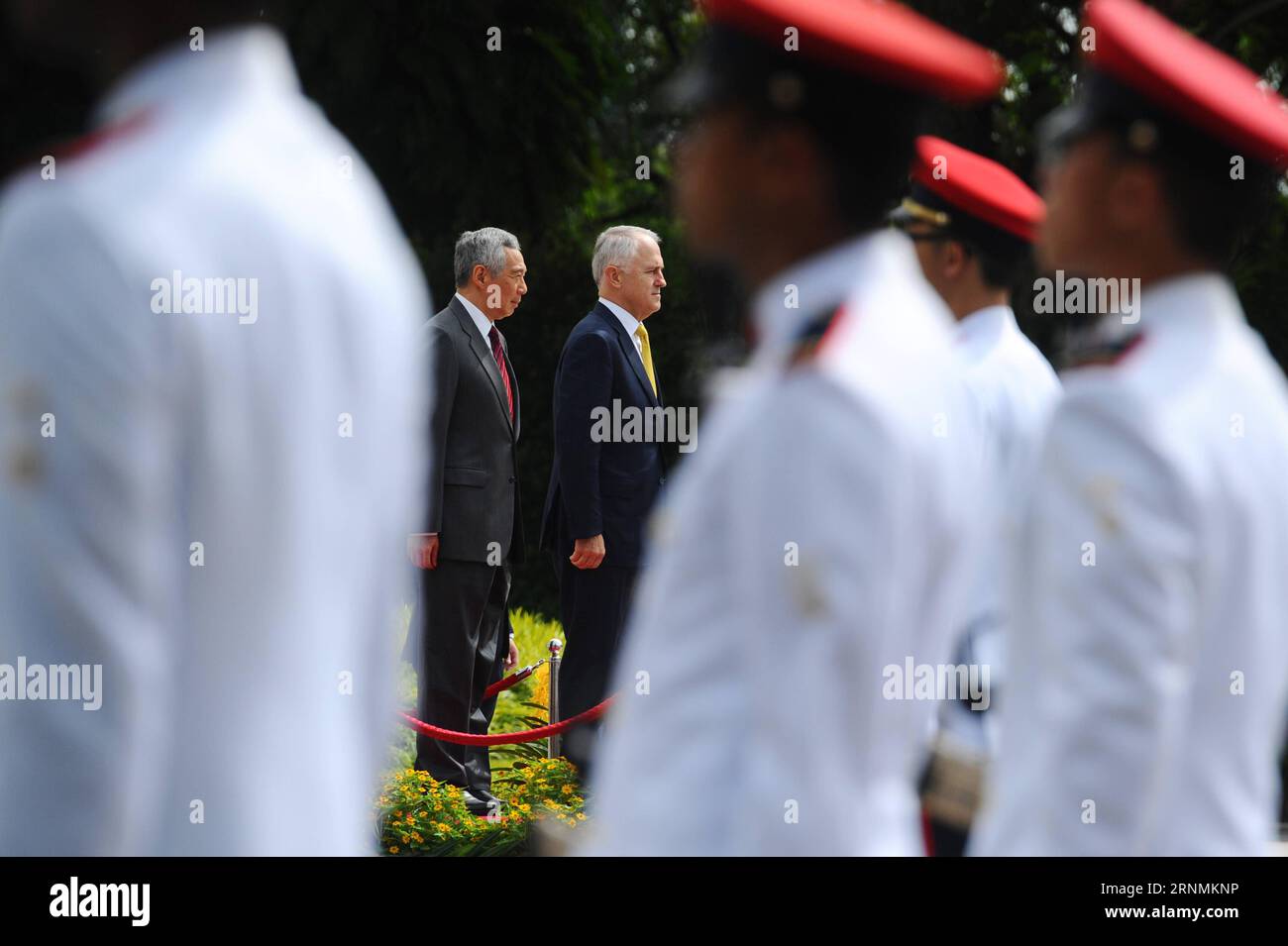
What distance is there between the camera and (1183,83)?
255cm

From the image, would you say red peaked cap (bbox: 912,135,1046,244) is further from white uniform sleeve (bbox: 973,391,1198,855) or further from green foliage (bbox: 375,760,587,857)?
green foliage (bbox: 375,760,587,857)

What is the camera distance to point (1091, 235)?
253 cm

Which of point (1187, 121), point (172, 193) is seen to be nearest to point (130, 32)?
point (172, 193)

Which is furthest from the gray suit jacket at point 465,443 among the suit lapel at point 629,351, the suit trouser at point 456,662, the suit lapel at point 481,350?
the suit lapel at point 629,351

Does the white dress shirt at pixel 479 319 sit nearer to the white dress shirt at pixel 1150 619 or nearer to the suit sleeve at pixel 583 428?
the suit sleeve at pixel 583 428

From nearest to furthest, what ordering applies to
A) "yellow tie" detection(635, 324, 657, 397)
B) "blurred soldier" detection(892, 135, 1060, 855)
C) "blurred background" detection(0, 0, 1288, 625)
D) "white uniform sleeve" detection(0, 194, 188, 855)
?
"white uniform sleeve" detection(0, 194, 188, 855) < "blurred soldier" detection(892, 135, 1060, 855) < "yellow tie" detection(635, 324, 657, 397) < "blurred background" detection(0, 0, 1288, 625)

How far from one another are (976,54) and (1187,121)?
41cm

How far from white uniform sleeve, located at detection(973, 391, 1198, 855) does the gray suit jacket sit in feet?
17.0

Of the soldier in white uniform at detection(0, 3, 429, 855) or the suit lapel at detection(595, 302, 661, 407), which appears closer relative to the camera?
the soldier in white uniform at detection(0, 3, 429, 855)

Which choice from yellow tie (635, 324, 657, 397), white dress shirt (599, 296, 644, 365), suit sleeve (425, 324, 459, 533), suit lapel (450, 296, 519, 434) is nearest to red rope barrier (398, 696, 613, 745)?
suit sleeve (425, 324, 459, 533)

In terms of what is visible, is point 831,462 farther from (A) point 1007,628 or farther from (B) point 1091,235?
(B) point 1091,235

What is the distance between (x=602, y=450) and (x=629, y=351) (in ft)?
1.39

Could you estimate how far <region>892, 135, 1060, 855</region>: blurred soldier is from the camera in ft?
11.8
